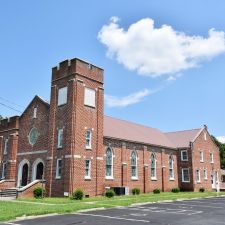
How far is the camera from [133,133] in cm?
3966

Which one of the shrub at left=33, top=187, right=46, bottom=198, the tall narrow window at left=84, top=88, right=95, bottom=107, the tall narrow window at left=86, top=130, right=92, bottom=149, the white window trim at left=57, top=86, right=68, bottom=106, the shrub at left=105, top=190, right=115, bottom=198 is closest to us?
the shrub at left=33, top=187, right=46, bottom=198

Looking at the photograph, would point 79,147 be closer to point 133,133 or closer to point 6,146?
point 133,133

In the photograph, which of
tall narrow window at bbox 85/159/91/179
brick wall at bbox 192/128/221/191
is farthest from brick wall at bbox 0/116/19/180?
brick wall at bbox 192/128/221/191

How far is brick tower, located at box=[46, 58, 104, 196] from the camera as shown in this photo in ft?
92.7

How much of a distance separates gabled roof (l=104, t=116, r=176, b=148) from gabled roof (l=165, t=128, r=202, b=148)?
3.40 ft

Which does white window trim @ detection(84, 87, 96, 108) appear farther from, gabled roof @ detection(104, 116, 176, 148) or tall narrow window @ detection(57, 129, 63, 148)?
gabled roof @ detection(104, 116, 176, 148)

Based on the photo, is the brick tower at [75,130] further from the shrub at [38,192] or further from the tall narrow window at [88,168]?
the shrub at [38,192]

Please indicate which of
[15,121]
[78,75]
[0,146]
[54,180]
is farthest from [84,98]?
[0,146]

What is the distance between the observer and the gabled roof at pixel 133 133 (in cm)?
3572

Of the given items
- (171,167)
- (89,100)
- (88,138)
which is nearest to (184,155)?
(171,167)

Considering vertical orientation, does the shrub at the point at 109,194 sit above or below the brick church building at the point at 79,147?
below

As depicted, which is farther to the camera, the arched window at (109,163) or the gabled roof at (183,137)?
the gabled roof at (183,137)

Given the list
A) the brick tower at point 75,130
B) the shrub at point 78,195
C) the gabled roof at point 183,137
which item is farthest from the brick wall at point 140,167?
the shrub at point 78,195

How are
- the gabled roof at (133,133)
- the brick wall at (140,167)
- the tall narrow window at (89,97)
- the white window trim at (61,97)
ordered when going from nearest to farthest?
1. the white window trim at (61,97)
2. the tall narrow window at (89,97)
3. the brick wall at (140,167)
4. the gabled roof at (133,133)
